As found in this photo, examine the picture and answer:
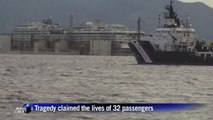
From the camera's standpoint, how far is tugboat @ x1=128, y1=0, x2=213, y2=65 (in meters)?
91.9

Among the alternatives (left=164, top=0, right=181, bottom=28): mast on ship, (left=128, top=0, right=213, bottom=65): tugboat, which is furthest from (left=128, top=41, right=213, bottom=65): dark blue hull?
(left=164, top=0, right=181, bottom=28): mast on ship

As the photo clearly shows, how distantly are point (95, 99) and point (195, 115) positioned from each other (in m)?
7.07

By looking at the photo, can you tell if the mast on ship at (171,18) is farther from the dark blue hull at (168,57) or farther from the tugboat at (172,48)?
the dark blue hull at (168,57)

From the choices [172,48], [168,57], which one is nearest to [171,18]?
[172,48]

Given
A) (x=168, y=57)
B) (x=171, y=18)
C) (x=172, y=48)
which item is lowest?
(x=168, y=57)

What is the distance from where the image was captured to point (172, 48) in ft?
309

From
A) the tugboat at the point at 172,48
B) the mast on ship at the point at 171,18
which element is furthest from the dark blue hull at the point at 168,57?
the mast on ship at the point at 171,18

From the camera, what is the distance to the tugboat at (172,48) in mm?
91938

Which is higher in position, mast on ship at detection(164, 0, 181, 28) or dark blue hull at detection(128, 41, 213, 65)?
mast on ship at detection(164, 0, 181, 28)

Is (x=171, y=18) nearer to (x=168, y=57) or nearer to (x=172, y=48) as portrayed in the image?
(x=172, y=48)

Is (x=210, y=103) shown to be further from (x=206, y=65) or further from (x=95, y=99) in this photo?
(x=206, y=65)

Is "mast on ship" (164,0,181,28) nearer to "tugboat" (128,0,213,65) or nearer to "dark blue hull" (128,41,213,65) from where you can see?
"tugboat" (128,0,213,65)

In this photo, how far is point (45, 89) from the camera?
1447 inches

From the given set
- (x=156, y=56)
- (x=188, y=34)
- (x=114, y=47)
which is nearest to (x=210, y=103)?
(x=156, y=56)
